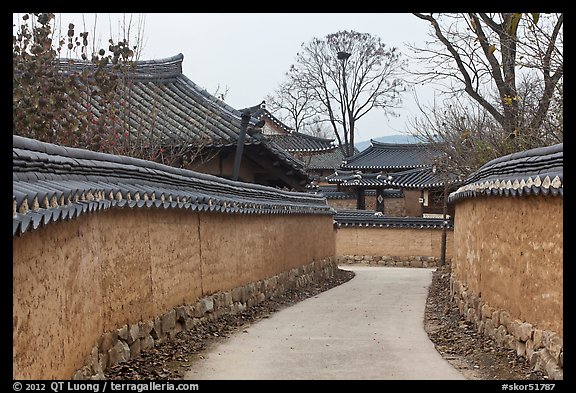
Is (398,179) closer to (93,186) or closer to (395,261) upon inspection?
(395,261)

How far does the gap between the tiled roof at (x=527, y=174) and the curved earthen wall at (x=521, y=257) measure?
0.17 m

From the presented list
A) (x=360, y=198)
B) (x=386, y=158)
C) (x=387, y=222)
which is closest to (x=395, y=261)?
(x=387, y=222)

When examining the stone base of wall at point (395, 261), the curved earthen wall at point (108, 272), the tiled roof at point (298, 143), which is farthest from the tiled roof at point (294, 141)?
the curved earthen wall at point (108, 272)

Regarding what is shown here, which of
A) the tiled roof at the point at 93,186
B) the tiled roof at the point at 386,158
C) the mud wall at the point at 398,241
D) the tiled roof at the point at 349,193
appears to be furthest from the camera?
the tiled roof at the point at 386,158

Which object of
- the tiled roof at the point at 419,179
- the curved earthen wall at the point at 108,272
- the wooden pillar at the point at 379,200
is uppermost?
the tiled roof at the point at 419,179

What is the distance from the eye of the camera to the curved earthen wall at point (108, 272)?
18.1 ft

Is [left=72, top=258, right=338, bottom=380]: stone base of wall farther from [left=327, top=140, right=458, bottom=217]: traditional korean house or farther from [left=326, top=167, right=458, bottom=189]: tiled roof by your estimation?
[left=326, top=167, right=458, bottom=189]: tiled roof

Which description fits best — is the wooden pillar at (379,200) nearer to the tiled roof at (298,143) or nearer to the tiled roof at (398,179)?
the tiled roof at (398,179)

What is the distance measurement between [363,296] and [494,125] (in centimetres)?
996

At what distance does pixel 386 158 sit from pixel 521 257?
139 feet

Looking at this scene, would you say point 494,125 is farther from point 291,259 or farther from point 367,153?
point 367,153

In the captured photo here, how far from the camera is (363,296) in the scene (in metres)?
18.5

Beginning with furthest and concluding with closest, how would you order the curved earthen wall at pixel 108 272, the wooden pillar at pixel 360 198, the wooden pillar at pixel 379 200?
the wooden pillar at pixel 360 198, the wooden pillar at pixel 379 200, the curved earthen wall at pixel 108 272

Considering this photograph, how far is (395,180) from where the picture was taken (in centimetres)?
4281
